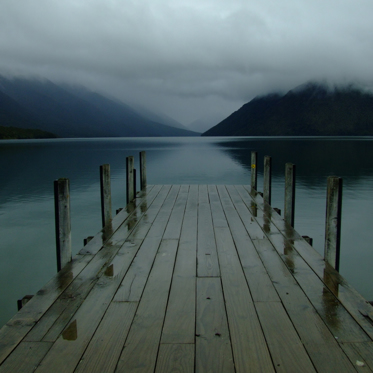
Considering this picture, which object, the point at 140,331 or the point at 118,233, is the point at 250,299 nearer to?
the point at 140,331

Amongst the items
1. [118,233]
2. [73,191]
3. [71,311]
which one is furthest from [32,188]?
[71,311]

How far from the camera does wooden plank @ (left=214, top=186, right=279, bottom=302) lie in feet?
11.1

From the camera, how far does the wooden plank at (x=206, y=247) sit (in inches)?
157

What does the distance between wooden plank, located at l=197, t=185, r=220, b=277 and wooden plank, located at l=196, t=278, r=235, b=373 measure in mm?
402

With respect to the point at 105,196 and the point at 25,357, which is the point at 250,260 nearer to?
the point at 25,357

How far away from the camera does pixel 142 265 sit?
13.6ft

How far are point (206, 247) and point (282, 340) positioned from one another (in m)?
2.27

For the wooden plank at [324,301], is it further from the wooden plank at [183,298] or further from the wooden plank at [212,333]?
the wooden plank at [183,298]

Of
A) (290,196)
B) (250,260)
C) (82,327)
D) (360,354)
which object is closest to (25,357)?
(82,327)

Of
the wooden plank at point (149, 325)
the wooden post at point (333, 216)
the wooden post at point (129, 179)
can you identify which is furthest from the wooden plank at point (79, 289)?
the wooden post at point (129, 179)

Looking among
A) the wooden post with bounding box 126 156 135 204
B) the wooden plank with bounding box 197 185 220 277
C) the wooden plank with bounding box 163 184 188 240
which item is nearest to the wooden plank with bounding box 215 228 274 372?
the wooden plank with bounding box 197 185 220 277

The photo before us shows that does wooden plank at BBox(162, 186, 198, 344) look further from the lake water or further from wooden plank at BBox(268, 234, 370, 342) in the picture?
the lake water

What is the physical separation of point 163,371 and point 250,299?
122cm

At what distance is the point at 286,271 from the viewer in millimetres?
3943
